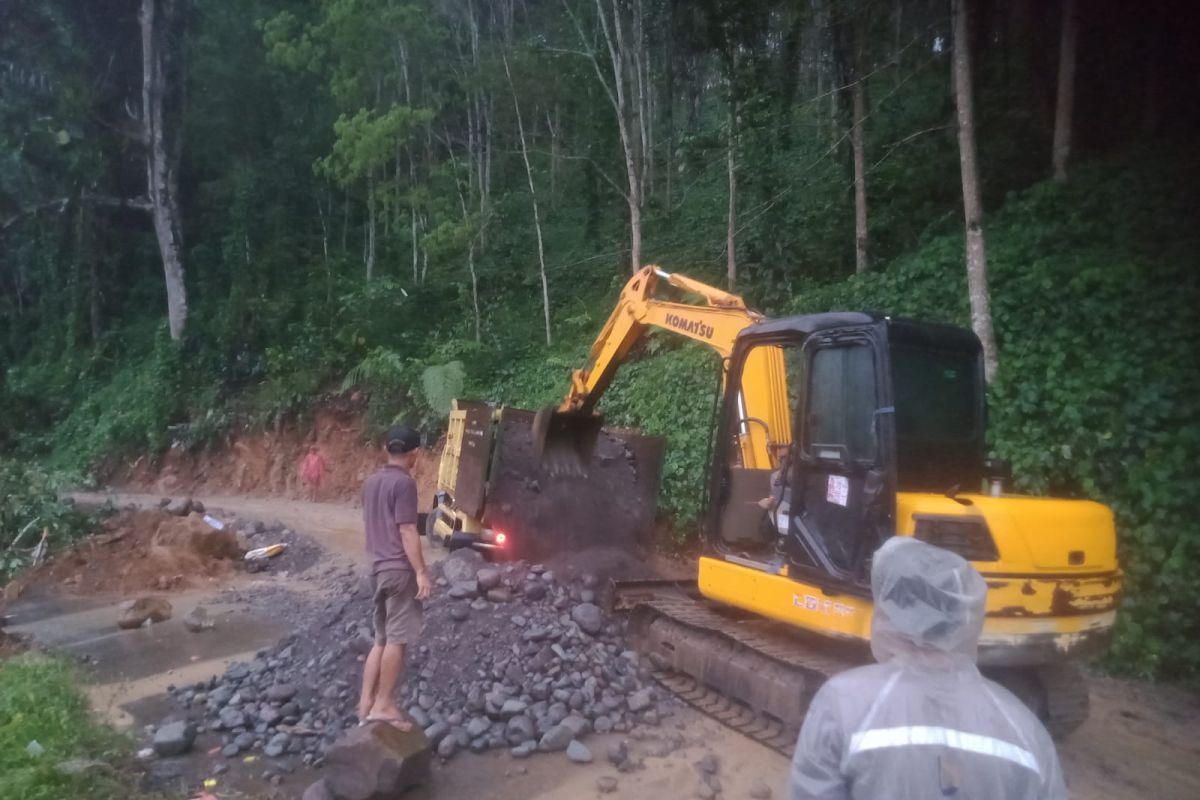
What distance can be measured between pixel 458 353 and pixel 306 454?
400cm

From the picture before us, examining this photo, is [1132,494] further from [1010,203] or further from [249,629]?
[249,629]

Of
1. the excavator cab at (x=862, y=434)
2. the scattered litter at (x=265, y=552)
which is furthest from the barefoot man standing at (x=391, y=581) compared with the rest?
the scattered litter at (x=265, y=552)

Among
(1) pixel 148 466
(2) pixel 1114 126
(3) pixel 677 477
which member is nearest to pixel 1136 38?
(2) pixel 1114 126

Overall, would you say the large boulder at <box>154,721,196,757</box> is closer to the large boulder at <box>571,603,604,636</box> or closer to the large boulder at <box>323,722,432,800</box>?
the large boulder at <box>323,722,432,800</box>

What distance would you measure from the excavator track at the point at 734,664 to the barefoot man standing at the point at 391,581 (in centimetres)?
208

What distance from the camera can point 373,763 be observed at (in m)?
4.82

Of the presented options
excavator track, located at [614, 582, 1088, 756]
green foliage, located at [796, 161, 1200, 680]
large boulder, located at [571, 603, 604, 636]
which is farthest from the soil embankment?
green foliage, located at [796, 161, 1200, 680]

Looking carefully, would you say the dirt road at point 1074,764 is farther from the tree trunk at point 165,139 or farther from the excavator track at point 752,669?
the tree trunk at point 165,139

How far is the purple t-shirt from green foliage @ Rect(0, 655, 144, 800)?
1797mm

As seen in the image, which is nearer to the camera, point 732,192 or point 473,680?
point 473,680

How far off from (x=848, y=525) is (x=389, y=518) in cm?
265

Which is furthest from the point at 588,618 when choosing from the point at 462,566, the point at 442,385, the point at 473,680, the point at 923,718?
the point at 442,385

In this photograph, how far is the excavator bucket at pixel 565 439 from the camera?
8.41 meters

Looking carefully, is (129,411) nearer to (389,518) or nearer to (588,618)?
(588,618)
